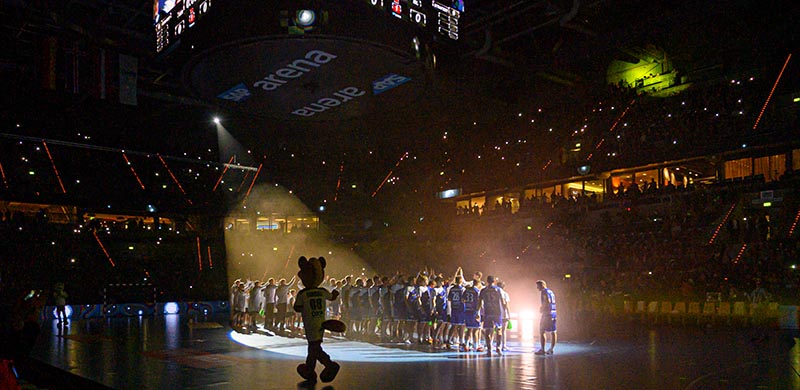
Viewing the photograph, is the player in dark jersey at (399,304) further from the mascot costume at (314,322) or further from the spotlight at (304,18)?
the spotlight at (304,18)

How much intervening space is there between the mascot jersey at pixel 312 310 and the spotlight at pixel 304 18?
4.02m

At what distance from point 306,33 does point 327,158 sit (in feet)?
106

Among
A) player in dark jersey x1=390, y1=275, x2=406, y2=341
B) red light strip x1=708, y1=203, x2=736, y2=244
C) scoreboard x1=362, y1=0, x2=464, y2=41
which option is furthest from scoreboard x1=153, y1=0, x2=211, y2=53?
red light strip x1=708, y1=203, x2=736, y2=244

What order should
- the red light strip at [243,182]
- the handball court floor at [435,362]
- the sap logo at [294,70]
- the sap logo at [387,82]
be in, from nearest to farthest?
1. the sap logo at [294,70]
2. the sap logo at [387,82]
3. the handball court floor at [435,362]
4. the red light strip at [243,182]

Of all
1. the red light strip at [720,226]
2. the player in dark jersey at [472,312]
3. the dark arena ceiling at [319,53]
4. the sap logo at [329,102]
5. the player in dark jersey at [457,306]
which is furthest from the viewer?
the red light strip at [720,226]

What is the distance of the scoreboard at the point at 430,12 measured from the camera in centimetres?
740

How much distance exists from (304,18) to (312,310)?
423 cm

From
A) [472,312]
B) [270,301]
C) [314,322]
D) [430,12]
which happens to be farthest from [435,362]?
[270,301]

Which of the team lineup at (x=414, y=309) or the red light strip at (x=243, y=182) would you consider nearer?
the team lineup at (x=414, y=309)

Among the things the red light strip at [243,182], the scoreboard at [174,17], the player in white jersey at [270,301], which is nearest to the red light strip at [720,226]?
the player in white jersey at [270,301]

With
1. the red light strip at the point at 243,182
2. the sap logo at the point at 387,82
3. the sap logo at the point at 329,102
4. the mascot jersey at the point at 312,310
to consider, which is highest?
the red light strip at the point at 243,182

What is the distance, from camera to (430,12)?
7941 mm

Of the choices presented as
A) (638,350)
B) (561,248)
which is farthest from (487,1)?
(561,248)

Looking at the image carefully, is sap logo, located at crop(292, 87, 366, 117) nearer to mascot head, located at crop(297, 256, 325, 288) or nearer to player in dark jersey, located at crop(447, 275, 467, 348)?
mascot head, located at crop(297, 256, 325, 288)
